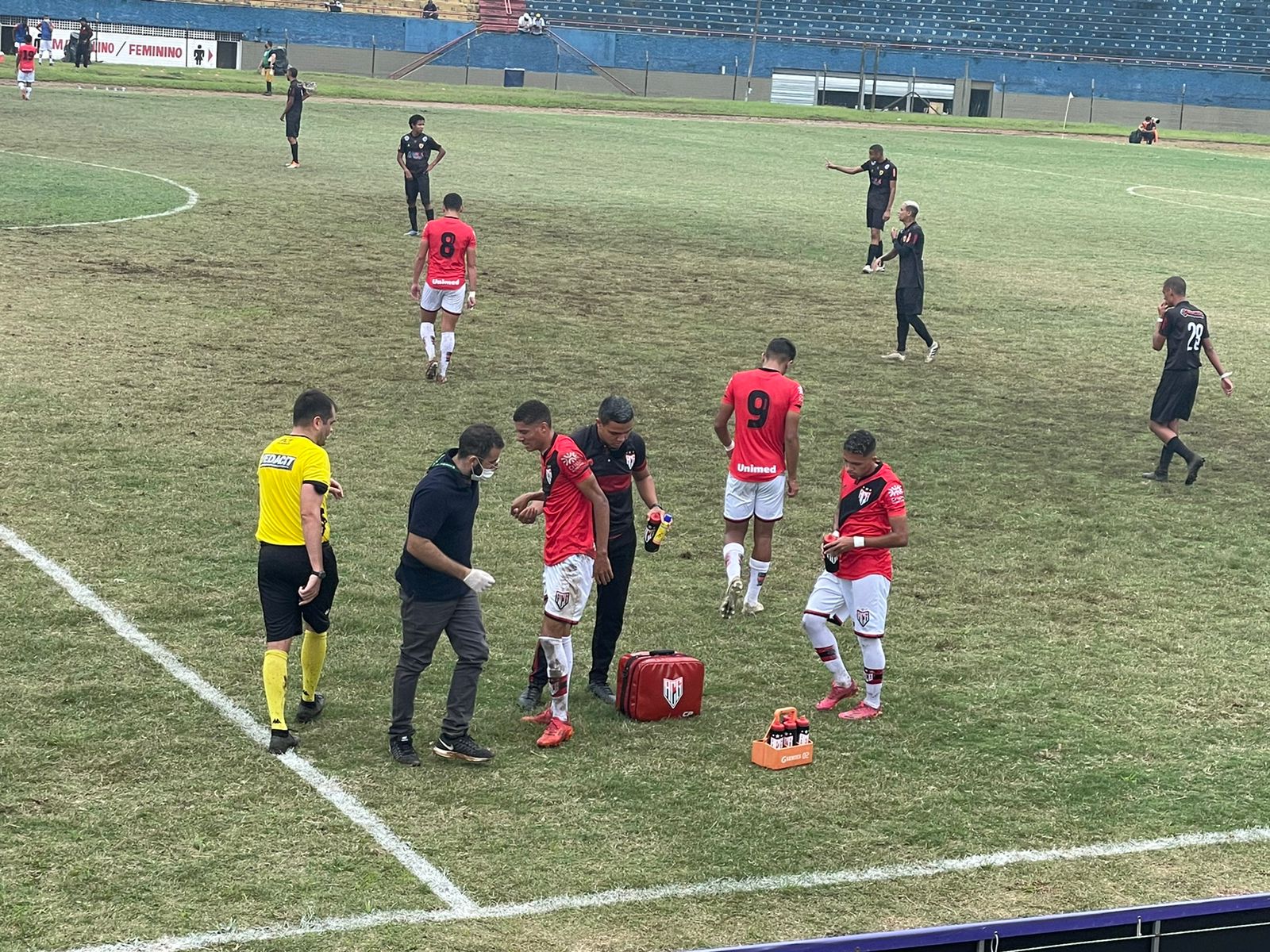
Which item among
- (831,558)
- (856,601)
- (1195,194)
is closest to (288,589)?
(831,558)

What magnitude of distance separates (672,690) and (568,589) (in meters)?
1.11

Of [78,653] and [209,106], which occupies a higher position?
[209,106]

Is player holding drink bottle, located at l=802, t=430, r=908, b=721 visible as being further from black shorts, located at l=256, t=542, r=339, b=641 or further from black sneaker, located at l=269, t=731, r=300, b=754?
black sneaker, located at l=269, t=731, r=300, b=754

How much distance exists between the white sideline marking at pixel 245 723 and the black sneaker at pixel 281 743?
0.04m

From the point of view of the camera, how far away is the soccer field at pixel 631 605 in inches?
332

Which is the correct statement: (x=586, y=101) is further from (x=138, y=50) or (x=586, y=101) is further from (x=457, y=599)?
(x=457, y=599)

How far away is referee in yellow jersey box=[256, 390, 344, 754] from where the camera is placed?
9547 millimetres

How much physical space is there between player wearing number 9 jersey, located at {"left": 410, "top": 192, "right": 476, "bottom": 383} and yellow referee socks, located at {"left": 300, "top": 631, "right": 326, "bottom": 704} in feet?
31.5

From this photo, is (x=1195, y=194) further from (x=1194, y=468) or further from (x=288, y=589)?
(x=288, y=589)

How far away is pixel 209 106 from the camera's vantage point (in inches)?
2120

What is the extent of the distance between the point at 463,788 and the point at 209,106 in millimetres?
49015

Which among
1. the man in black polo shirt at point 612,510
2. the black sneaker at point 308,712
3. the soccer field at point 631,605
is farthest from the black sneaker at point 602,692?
the black sneaker at point 308,712

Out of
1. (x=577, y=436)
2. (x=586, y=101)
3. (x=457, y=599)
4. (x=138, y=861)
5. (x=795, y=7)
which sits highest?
(x=795, y=7)

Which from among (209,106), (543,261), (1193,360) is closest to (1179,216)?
(543,261)
